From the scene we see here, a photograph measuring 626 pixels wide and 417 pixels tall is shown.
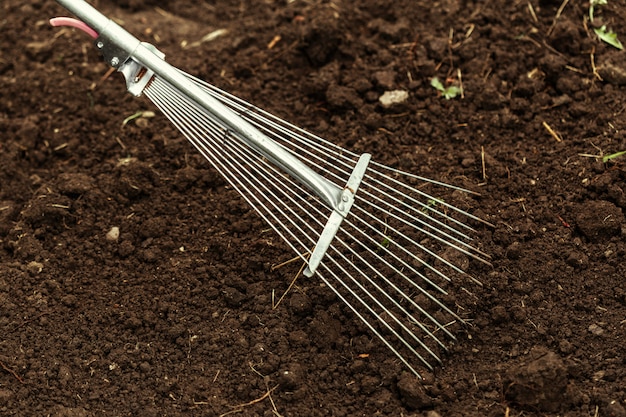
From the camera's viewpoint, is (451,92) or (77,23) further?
(451,92)

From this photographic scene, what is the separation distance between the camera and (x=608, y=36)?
3014 mm

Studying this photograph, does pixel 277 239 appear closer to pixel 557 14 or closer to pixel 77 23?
pixel 77 23

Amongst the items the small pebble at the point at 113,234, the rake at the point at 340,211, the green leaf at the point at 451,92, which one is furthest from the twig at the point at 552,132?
the small pebble at the point at 113,234

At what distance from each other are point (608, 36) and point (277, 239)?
1574 millimetres

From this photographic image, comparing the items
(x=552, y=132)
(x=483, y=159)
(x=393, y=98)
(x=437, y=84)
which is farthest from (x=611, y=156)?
(x=393, y=98)

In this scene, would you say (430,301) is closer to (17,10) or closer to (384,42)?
(384,42)

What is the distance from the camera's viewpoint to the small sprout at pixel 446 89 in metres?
3.01

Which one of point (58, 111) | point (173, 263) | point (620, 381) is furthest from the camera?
point (58, 111)

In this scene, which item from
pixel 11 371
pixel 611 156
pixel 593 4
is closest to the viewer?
pixel 11 371

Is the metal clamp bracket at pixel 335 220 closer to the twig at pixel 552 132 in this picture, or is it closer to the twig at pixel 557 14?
the twig at pixel 552 132

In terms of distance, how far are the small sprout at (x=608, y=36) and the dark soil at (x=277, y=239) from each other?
44 mm

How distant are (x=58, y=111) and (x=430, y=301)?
179 centimetres

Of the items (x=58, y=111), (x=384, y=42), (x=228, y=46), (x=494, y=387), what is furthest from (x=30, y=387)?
(x=384, y=42)

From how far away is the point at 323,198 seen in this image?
2.34 metres
